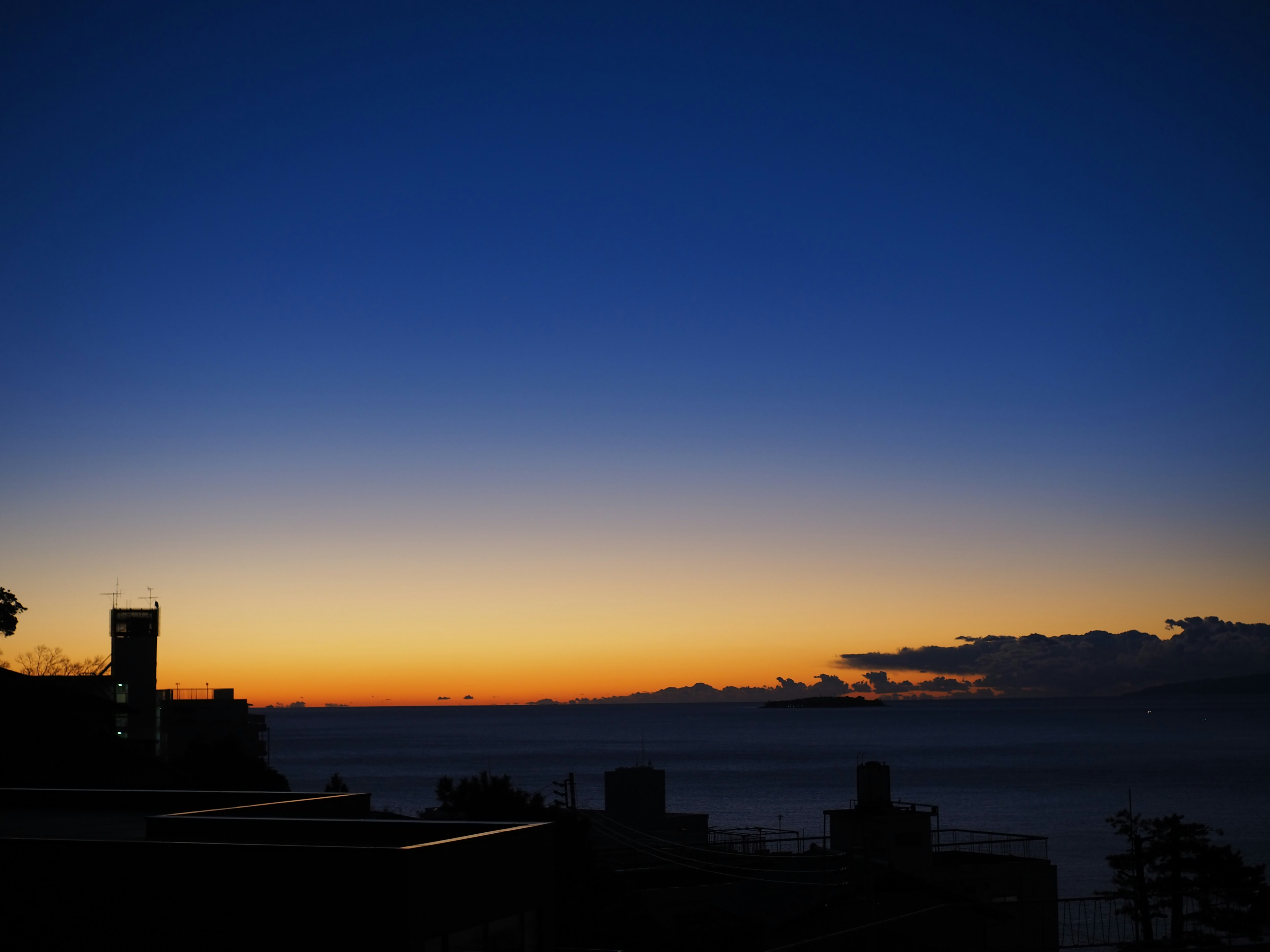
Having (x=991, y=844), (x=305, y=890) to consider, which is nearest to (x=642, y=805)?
(x=991, y=844)

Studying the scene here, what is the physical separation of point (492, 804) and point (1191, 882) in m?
33.7

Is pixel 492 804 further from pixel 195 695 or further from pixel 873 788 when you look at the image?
pixel 195 695

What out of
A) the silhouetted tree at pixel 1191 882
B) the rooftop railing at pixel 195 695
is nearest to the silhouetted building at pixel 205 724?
the rooftop railing at pixel 195 695

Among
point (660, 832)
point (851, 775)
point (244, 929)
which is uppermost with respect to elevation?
point (244, 929)

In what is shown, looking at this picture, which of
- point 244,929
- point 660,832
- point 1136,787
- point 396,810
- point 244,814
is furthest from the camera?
point 1136,787

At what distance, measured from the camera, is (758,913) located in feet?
119

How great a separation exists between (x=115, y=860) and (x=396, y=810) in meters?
105

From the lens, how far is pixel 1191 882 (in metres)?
54.6

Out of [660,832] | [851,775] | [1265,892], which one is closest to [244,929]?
[1265,892]

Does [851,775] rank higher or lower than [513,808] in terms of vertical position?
lower

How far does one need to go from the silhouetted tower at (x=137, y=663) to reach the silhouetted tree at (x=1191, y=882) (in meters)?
65.6

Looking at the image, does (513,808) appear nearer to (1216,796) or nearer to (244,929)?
(244,929)

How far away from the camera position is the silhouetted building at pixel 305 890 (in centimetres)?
1219

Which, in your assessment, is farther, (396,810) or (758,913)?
(396,810)
